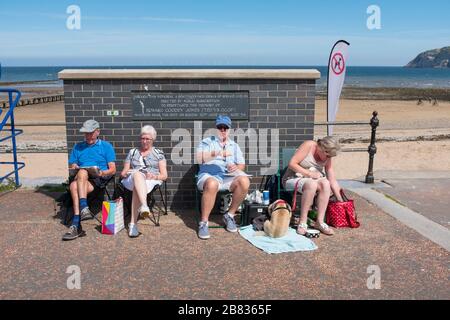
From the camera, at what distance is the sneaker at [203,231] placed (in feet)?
17.1

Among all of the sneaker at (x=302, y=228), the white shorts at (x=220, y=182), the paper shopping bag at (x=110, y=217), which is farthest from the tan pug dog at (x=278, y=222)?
the paper shopping bag at (x=110, y=217)

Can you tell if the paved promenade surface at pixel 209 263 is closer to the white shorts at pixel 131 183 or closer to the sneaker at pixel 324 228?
the sneaker at pixel 324 228

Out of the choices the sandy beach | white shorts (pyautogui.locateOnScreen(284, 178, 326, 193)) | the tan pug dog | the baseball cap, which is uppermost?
the baseball cap

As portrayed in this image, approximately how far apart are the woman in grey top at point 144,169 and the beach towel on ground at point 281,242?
116 cm

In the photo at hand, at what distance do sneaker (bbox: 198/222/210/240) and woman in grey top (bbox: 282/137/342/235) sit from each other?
1012 millimetres

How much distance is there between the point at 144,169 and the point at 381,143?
10931mm

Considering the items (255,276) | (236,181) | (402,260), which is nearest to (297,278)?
(255,276)

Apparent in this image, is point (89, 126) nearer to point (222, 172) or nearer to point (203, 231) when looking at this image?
point (222, 172)

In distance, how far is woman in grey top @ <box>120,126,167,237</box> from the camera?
5395 mm

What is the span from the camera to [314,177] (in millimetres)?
5539

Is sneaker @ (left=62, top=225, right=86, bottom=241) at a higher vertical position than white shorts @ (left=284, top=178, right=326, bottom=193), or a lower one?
lower

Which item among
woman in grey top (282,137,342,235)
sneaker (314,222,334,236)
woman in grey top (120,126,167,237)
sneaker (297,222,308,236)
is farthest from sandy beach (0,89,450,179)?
sneaker (297,222,308,236)

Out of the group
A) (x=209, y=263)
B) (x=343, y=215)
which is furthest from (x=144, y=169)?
(x=343, y=215)

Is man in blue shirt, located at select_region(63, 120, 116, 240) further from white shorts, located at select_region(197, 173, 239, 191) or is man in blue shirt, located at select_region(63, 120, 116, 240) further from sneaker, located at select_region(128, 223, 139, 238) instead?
white shorts, located at select_region(197, 173, 239, 191)
